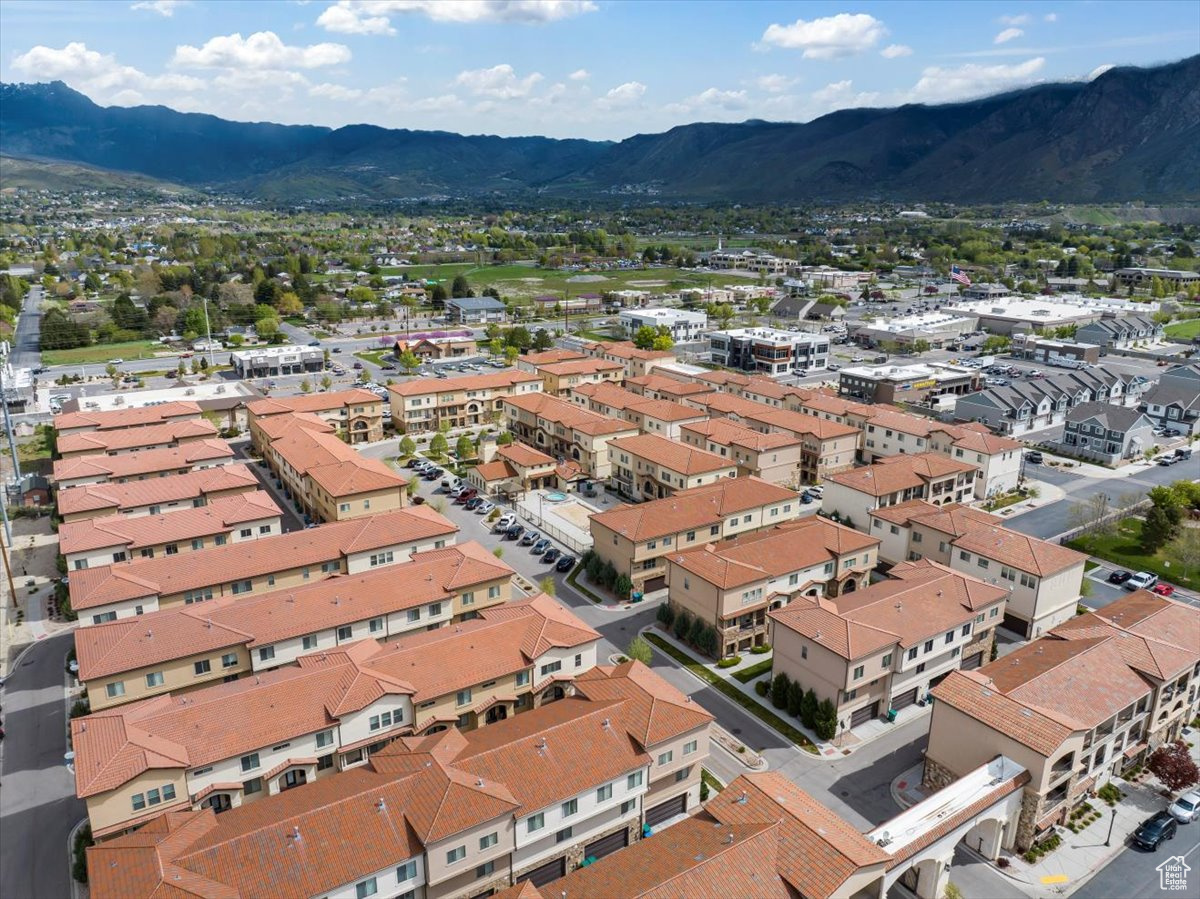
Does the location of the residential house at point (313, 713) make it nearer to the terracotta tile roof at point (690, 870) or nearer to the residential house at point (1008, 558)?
the terracotta tile roof at point (690, 870)

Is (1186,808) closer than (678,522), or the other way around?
(1186,808)

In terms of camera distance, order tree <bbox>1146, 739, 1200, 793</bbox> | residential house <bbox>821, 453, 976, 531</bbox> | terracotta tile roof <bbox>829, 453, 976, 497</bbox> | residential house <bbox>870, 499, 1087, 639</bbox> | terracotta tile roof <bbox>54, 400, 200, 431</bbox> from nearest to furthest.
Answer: tree <bbox>1146, 739, 1200, 793</bbox> → residential house <bbox>870, 499, 1087, 639</bbox> → residential house <bbox>821, 453, 976, 531</bbox> → terracotta tile roof <bbox>829, 453, 976, 497</bbox> → terracotta tile roof <bbox>54, 400, 200, 431</bbox>

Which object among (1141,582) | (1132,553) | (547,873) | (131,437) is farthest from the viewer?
(131,437)

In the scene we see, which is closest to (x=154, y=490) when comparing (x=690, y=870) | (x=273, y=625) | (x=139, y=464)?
(x=139, y=464)

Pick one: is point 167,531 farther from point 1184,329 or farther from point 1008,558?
point 1184,329

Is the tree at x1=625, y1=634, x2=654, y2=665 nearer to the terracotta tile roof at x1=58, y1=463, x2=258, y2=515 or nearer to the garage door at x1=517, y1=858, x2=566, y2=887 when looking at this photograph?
the garage door at x1=517, y1=858, x2=566, y2=887

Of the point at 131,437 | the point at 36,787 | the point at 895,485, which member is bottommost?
the point at 36,787

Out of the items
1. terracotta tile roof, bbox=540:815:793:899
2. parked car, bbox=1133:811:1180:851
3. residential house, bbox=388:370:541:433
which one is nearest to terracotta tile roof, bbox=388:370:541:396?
residential house, bbox=388:370:541:433

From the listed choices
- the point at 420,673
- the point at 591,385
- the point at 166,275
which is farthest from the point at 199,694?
the point at 166,275
